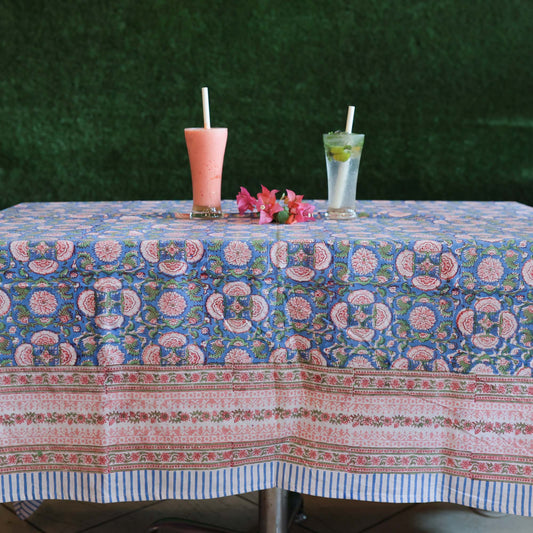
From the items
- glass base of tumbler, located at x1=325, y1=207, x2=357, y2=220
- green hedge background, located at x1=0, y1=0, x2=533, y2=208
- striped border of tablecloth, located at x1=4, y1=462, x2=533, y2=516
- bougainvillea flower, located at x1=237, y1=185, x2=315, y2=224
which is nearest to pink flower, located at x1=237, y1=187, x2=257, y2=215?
bougainvillea flower, located at x1=237, y1=185, x2=315, y2=224

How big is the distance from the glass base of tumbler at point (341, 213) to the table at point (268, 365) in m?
0.21

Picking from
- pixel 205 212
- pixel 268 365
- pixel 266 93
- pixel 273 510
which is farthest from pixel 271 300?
pixel 266 93

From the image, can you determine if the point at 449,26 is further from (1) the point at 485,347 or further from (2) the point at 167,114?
(1) the point at 485,347

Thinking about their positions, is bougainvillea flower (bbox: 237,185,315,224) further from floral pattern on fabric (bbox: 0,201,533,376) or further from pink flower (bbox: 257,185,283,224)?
floral pattern on fabric (bbox: 0,201,533,376)

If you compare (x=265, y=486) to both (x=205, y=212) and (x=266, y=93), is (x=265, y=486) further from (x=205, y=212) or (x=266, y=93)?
(x=266, y=93)

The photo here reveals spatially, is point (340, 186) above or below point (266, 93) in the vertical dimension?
below

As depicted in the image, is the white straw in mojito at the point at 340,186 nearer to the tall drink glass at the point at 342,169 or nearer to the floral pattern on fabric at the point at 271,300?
the tall drink glass at the point at 342,169

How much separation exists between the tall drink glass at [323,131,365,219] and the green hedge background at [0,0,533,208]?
0.83 metres

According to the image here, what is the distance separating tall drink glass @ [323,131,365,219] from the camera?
1.43 metres

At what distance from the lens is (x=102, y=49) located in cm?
219

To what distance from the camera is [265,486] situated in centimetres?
125

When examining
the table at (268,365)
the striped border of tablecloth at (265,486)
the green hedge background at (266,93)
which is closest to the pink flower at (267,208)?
the table at (268,365)

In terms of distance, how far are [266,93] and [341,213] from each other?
3.01ft

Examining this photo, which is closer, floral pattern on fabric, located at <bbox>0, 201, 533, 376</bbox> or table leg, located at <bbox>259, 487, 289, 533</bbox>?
floral pattern on fabric, located at <bbox>0, 201, 533, 376</bbox>
